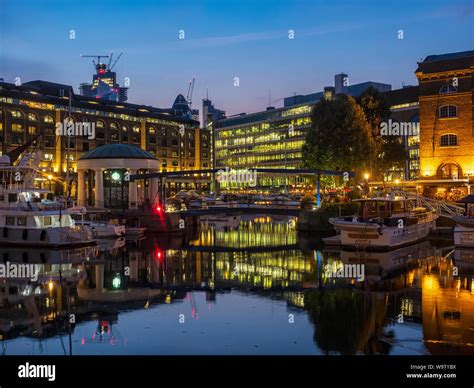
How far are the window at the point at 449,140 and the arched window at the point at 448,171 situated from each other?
265 cm

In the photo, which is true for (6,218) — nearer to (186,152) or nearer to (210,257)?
(210,257)

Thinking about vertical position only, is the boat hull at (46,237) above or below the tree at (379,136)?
below

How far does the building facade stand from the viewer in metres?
115

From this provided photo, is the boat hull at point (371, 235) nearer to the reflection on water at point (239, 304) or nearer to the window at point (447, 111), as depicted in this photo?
the reflection on water at point (239, 304)

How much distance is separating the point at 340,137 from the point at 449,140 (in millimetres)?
15006

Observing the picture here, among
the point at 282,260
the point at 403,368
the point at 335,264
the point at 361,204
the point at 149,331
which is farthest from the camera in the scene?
the point at 361,204

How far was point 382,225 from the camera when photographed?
41281 mm

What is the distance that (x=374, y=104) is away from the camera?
7119 centimetres

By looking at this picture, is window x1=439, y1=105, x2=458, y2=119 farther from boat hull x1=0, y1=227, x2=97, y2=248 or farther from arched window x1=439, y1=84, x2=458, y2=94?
boat hull x1=0, y1=227, x2=97, y2=248

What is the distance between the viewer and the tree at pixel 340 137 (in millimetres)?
66375

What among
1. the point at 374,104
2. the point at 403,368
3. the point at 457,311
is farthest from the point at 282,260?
the point at 374,104

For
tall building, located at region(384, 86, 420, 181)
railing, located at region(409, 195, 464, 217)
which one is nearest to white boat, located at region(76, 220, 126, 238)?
railing, located at region(409, 195, 464, 217)

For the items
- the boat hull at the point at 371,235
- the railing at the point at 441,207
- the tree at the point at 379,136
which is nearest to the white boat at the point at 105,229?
the boat hull at the point at 371,235

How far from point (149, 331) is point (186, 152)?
466 ft
